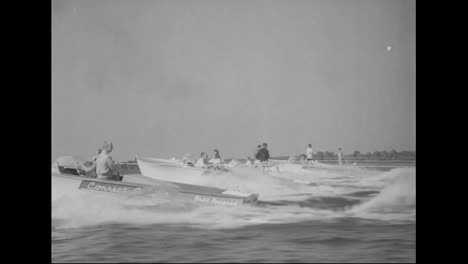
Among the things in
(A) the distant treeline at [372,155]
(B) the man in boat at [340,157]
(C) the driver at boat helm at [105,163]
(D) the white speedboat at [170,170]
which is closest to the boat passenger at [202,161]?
(D) the white speedboat at [170,170]

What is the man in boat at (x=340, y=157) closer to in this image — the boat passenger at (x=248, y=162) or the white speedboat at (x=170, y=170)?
the boat passenger at (x=248, y=162)

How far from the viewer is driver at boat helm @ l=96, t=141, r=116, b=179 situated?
4441mm

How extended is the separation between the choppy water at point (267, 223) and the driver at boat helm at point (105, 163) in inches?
7.8

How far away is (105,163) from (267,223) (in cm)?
153

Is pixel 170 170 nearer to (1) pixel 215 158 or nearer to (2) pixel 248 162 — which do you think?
(1) pixel 215 158

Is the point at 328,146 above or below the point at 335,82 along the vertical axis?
below

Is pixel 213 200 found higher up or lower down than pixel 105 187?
lower down

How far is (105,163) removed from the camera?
14.6 ft

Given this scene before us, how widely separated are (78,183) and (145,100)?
3.07 feet

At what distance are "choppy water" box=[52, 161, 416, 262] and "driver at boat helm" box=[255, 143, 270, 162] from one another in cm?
15

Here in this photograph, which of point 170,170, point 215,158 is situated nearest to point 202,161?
point 215,158
